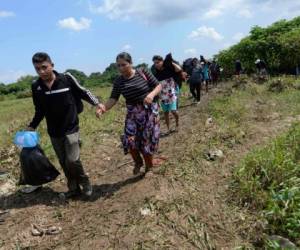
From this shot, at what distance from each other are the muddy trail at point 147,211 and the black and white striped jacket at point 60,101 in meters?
0.97

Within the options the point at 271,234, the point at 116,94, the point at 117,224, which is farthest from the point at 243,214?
the point at 116,94

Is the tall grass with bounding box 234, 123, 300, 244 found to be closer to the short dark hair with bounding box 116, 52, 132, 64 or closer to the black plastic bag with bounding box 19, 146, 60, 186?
the short dark hair with bounding box 116, 52, 132, 64

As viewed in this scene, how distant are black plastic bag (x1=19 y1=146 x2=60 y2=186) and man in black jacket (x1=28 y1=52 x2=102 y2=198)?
0.83 feet

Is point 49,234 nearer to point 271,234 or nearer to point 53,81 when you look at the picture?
point 53,81

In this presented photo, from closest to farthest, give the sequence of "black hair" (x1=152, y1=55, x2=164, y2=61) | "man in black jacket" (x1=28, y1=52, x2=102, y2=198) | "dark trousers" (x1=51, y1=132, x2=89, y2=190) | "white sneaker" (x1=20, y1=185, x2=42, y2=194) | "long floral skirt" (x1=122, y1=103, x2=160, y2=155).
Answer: "man in black jacket" (x1=28, y1=52, x2=102, y2=198) < "dark trousers" (x1=51, y1=132, x2=89, y2=190) < "long floral skirt" (x1=122, y1=103, x2=160, y2=155) < "white sneaker" (x1=20, y1=185, x2=42, y2=194) < "black hair" (x1=152, y1=55, x2=164, y2=61)

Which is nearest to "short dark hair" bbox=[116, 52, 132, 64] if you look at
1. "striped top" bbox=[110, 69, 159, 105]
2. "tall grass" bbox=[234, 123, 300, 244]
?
"striped top" bbox=[110, 69, 159, 105]

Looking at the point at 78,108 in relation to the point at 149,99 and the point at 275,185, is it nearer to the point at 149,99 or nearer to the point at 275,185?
the point at 149,99

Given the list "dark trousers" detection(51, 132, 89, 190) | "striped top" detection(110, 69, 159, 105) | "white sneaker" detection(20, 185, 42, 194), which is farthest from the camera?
"white sneaker" detection(20, 185, 42, 194)

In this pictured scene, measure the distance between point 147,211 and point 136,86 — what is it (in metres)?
1.53

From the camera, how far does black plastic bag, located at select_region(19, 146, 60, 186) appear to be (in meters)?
5.55

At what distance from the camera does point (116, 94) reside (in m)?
5.62

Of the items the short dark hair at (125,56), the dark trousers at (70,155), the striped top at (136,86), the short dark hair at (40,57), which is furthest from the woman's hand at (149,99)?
the short dark hair at (40,57)

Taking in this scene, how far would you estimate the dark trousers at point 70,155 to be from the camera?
5316mm

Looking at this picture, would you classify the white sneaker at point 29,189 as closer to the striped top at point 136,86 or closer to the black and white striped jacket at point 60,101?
the black and white striped jacket at point 60,101
